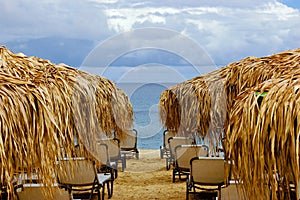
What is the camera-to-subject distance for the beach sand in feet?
29.4

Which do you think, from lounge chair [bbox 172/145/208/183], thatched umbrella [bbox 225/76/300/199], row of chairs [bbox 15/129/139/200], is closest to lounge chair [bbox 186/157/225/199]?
row of chairs [bbox 15/129/139/200]

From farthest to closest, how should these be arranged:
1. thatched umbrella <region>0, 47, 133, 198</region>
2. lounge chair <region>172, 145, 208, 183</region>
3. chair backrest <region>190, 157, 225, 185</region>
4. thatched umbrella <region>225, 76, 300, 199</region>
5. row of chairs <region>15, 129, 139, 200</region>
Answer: lounge chair <region>172, 145, 208, 183</region>, chair backrest <region>190, 157, 225, 185</region>, row of chairs <region>15, 129, 139, 200</region>, thatched umbrella <region>0, 47, 133, 198</region>, thatched umbrella <region>225, 76, 300, 199</region>

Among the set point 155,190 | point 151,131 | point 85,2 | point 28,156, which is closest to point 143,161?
point 155,190

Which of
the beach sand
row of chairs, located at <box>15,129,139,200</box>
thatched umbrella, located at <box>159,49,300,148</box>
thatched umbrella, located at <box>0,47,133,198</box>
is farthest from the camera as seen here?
the beach sand

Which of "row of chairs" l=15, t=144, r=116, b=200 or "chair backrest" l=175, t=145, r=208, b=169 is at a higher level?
"chair backrest" l=175, t=145, r=208, b=169

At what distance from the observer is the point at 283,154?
3283 millimetres

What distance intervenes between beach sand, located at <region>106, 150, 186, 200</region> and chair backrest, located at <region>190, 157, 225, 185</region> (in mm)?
1005

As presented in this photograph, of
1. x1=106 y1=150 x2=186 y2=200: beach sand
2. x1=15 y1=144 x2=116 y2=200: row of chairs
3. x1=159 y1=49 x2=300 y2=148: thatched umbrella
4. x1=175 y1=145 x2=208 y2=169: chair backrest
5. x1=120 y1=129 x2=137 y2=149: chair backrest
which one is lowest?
x1=106 y1=150 x2=186 y2=200: beach sand

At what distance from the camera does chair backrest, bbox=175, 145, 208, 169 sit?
9508 mm

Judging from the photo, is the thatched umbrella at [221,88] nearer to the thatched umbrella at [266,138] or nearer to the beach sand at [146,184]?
the thatched umbrella at [266,138]

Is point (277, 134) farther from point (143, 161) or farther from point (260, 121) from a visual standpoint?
point (143, 161)

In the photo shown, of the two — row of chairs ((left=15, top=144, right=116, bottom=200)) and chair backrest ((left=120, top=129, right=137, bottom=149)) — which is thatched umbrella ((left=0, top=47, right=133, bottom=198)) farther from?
chair backrest ((left=120, top=129, right=137, bottom=149))

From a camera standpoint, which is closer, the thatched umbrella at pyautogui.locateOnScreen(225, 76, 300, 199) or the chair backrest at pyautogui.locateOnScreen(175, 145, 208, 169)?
the thatched umbrella at pyautogui.locateOnScreen(225, 76, 300, 199)

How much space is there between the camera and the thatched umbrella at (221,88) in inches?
201
